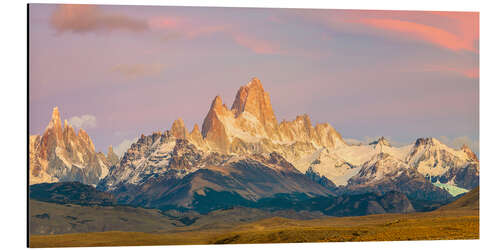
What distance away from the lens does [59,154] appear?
391 feet

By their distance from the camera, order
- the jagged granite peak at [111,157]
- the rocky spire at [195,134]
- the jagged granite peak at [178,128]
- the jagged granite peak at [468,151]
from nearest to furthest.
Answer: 1. the jagged granite peak at [468,151]
2. the jagged granite peak at [111,157]
3. the jagged granite peak at [178,128]
4. the rocky spire at [195,134]

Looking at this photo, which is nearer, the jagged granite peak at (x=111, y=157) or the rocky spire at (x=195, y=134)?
the jagged granite peak at (x=111, y=157)

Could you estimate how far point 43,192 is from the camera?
13088 cm

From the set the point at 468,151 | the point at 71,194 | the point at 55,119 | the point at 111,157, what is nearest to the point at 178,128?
the point at 111,157

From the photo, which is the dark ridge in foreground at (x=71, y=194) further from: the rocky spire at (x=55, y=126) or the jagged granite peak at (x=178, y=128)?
the jagged granite peak at (x=178, y=128)

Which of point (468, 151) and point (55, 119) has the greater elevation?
point (55, 119)

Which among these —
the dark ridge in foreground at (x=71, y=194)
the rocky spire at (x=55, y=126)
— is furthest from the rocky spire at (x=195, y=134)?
the rocky spire at (x=55, y=126)

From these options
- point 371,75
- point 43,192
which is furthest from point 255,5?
point 43,192

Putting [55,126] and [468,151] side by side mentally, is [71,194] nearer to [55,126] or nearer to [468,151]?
[55,126]

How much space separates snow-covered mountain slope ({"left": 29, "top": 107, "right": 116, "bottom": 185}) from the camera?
107 m

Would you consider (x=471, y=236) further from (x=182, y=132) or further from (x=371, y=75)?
(x=182, y=132)

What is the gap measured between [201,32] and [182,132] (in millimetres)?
34948

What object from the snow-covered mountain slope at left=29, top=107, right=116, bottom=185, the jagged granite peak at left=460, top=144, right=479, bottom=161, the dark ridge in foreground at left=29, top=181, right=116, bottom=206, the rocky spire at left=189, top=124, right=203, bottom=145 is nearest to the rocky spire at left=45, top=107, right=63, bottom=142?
the snow-covered mountain slope at left=29, top=107, right=116, bottom=185

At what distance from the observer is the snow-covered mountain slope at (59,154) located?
107 meters
